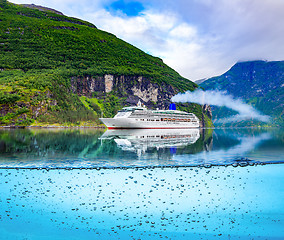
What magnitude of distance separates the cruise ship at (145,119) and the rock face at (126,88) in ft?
253

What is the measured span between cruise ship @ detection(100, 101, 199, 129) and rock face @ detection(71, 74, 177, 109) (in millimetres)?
77141

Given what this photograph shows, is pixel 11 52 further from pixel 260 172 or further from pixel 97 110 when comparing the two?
pixel 260 172

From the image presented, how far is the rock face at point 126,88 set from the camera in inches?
6939

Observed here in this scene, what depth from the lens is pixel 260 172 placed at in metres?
12.6

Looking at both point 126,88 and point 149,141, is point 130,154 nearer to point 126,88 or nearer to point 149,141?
point 149,141

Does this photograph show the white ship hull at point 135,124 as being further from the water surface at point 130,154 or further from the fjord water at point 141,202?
the fjord water at point 141,202

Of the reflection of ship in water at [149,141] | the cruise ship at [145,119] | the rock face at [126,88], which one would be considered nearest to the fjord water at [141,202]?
the reflection of ship in water at [149,141]

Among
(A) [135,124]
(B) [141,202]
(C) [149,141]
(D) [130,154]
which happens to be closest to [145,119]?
(A) [135,124]

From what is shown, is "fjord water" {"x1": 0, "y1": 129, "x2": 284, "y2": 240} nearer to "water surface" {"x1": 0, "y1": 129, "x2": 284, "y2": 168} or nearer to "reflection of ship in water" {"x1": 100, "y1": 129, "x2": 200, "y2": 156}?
"water surface" {"x1": 0, "y1": 129, "x2": 284, "y2": 168}

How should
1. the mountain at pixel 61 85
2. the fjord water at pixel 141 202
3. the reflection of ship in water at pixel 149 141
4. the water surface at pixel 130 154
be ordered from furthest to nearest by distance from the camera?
the mountain at pixel 61 85
the reflection of ship in water at pixel 149 141
the water surface at pixel 130 154
the fjord water at pixel 141 202

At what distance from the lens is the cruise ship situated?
84000 millimetres

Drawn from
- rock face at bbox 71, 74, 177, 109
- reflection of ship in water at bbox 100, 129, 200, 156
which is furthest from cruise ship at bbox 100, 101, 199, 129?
rock face at bbox 71, 74, 177, 109

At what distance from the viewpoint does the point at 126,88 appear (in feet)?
611

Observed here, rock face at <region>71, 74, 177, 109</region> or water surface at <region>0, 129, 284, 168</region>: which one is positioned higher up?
rock face at <region>71, 74, 177, 109</region>
